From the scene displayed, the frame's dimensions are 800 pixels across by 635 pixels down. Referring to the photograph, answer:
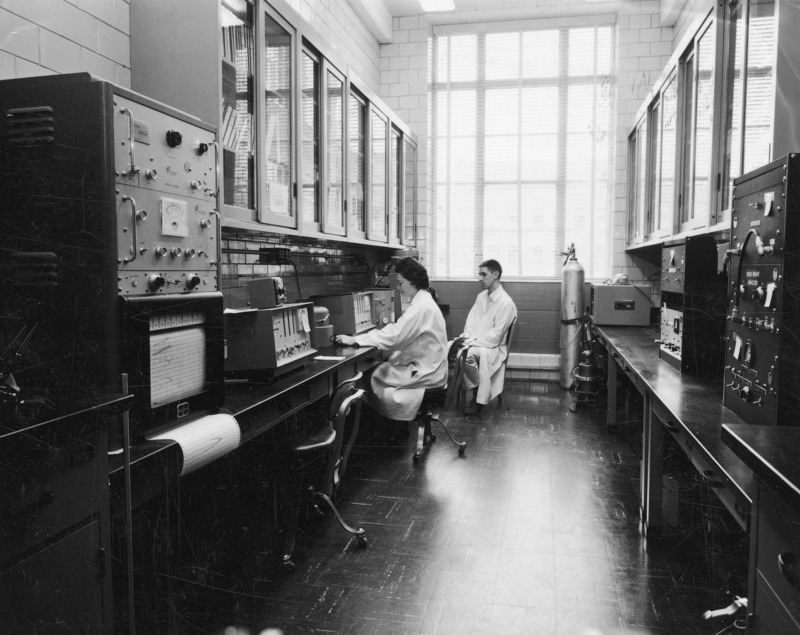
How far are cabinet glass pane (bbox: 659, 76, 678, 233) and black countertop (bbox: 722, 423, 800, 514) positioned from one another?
3276 millimetres

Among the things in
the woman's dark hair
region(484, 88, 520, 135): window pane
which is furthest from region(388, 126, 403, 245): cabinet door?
region(484, 88, 520, 135): window pane

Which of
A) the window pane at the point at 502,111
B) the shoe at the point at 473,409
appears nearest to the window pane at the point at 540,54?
the window pane at the point at 502,111

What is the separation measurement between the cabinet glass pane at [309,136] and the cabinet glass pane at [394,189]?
2.04 meters

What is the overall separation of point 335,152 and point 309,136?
20.6 inches

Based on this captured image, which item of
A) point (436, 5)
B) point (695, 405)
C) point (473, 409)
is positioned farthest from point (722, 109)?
point (436, 5)

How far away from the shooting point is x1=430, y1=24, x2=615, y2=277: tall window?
7.26 m

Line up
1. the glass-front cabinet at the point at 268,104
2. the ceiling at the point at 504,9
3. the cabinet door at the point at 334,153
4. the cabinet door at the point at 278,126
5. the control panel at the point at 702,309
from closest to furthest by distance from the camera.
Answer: the glass-front cabinet at the point at 268,104 → the control panel at the point at 702,309 → the cabinet door at the point at 278,126 → the cabinet door at the point at 334,153 → the ceiling at the point at 504,9

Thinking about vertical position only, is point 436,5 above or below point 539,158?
above

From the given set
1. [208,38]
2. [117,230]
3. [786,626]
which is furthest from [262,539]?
[786,626]

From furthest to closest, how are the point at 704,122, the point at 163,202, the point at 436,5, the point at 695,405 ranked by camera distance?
the point at 436,5, the point at 704,122, the point at 695,405, the point at 163,202

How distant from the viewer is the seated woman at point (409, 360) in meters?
4.39

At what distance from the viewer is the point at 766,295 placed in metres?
1.81

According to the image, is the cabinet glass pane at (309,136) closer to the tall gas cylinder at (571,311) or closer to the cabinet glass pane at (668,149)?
the cabinet glass pane at (668,149)

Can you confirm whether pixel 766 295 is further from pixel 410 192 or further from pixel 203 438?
pixel 410 192
